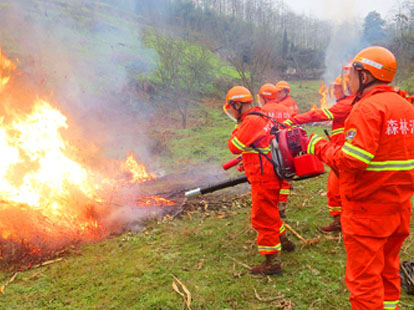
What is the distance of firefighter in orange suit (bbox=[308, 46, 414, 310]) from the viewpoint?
2162mm

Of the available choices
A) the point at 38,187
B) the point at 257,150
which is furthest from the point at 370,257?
the point at 38,187

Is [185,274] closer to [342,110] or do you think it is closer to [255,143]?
[255,143]

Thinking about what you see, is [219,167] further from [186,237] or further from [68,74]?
[68,74]

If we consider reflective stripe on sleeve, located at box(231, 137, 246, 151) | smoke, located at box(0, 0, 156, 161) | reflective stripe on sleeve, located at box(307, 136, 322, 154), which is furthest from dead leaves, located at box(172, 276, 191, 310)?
smoke, located at box(0, 0, 156, 161)

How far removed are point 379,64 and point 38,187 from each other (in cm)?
517

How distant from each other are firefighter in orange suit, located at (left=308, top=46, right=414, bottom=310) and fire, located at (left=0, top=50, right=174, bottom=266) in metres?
3.94

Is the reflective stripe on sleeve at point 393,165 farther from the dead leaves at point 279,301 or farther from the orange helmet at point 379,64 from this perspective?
the dead leaves at point 279,301

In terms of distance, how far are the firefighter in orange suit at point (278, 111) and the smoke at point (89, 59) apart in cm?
495

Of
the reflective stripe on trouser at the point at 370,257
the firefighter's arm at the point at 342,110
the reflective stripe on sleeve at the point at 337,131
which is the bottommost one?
the reflective stripe on trouser at the point at 370,257

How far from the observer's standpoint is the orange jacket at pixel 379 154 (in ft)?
7.02

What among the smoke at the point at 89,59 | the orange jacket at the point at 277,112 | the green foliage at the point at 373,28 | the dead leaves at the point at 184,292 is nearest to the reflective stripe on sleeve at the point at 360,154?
the dead leaves at the point at 184,292

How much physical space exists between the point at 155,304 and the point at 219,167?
5589 mm

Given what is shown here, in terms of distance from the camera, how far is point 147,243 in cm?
455

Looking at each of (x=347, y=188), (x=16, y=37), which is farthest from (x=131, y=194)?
(x=16, y=37)
